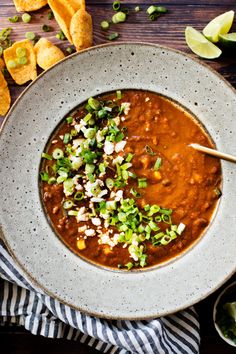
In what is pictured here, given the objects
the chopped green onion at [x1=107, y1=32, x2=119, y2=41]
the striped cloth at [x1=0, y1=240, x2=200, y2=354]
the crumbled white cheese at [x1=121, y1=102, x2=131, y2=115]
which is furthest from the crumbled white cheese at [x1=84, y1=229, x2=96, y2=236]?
the chopped green onion at [x1=107, y1=32, x2=119, y2=41]

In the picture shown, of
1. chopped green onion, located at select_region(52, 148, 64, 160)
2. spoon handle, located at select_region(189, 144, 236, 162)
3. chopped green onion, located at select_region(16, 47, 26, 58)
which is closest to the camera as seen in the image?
spoon handle, located at select_region(189, 144, 236, 162)

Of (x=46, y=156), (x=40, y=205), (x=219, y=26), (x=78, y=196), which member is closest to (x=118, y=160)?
(x=78, y=196)

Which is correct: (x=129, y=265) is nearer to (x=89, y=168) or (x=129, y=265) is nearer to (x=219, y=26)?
(x=89, y=168)

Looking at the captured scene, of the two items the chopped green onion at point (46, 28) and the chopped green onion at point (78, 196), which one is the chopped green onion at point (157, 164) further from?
the chopped green onion at point (46, 28)

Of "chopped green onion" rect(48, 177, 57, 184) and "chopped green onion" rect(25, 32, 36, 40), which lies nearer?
"chopped green onion" rect(48, 177, 57, 184)

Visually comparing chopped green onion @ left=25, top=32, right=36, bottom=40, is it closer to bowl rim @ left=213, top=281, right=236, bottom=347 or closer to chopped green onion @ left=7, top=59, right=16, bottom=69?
chopped green onion @ left=7, top=59, right=16, bottom=69

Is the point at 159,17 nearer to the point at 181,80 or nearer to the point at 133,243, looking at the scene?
the point at 181,80

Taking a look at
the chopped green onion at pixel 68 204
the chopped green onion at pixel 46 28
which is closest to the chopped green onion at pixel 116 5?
the chopped green onion at pixel 46 28
